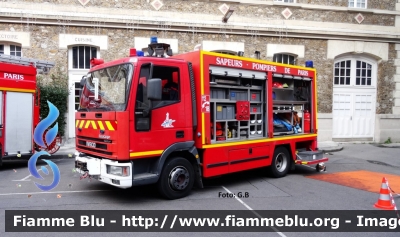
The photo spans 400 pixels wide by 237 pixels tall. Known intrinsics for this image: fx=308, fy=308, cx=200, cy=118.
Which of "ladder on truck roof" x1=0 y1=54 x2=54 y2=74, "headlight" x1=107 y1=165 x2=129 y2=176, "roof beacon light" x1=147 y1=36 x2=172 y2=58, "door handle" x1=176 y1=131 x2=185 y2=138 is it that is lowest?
"headlight" x1=107 y1=165 x2=129 y2=176

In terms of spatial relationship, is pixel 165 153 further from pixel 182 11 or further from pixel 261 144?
pixel 182 11

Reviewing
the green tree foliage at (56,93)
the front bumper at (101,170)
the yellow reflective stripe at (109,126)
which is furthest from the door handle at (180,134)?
the green tree foliage at (56,93)


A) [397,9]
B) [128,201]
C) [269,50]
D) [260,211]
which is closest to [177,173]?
[128,201]

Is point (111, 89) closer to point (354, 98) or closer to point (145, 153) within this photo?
point (145, 153)

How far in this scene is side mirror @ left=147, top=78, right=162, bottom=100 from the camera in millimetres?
5258

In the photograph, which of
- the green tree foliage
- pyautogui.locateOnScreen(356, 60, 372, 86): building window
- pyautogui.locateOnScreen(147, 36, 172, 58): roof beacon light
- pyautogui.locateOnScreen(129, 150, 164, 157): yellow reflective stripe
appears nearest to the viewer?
pyautogui.locateOnScreen(129, 150, 164, 157): yellow reflective stripe

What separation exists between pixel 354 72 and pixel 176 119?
1309cm

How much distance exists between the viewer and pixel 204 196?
6324mm

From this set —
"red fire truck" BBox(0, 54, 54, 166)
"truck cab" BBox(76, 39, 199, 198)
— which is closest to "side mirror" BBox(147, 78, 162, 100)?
"truck cab" BBox(76, 39, 199, 198)

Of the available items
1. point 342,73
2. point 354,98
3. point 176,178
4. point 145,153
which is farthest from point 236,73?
point 354,98

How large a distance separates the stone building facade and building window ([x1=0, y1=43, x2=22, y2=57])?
0.04 m

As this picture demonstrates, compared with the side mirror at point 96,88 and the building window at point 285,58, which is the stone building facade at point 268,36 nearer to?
the building window at point 285,58

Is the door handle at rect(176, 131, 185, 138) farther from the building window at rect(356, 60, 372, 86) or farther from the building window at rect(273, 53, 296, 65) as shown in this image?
the building window at rect(356, 60, 372, 86)

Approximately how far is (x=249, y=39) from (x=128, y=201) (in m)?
10.8
